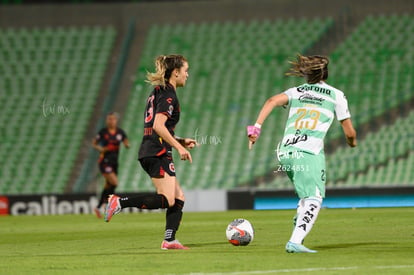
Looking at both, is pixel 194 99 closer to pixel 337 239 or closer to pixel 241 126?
pixel 241 126

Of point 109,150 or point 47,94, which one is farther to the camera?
point 47,94

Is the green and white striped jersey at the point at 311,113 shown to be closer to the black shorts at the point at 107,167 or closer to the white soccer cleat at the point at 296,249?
the white soccer cleat at the point at 296,249

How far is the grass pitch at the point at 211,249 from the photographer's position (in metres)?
8.26

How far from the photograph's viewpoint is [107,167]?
830 inches

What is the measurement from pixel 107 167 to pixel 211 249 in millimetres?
10832

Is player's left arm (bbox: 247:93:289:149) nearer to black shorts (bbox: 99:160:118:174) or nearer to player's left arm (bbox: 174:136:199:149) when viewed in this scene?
player's left arm (bbox: 174:136:199:149)

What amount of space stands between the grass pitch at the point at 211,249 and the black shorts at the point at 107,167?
370 cm

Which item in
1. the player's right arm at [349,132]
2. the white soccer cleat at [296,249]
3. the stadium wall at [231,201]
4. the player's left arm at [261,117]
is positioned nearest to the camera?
the player's left arm at [261,117]

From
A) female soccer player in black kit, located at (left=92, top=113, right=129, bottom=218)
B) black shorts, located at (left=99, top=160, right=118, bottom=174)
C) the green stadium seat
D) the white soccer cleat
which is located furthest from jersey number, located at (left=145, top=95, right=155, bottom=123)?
the green stadium seat

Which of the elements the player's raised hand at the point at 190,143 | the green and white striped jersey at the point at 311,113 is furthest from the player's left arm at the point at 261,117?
the player's raised hand at the point at 190,143

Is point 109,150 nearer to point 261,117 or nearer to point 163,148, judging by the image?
point 163,148

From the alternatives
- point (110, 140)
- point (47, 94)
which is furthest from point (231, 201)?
point (47, 94)

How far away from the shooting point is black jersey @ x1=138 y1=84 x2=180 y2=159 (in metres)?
10.4

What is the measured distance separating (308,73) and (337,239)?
9.05 feet
